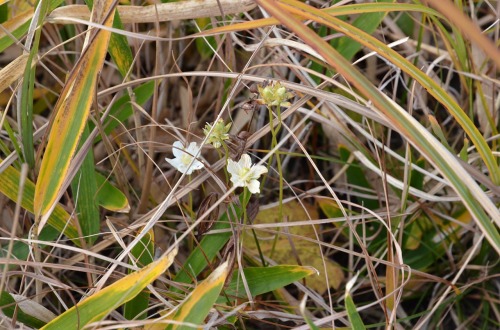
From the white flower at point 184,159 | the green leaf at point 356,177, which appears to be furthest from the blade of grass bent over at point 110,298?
the green leaf at point 356,177

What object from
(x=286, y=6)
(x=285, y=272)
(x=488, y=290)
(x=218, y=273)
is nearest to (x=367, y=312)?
(x=488, y=290)

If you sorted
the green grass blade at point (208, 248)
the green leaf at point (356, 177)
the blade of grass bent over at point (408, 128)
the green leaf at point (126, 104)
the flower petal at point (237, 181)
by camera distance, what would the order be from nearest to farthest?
the blade of grass bent over at point (408, 128) → the flower petal at point (237, 181) → the green grass blade at point (208, 248) → the green leaf at point (126, 104) → the green leaf at point (356, 177)

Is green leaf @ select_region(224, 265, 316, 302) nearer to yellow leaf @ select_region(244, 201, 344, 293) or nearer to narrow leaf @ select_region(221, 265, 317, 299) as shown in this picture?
narrow leaf @ select_region(221, 265, 317, 299)

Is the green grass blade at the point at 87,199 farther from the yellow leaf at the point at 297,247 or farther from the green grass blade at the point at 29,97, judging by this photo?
the yellow leaf at the point at 297,247

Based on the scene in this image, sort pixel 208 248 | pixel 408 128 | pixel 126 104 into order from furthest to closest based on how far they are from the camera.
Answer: pixel 126 104, pixel 208 248, pixel 408 128

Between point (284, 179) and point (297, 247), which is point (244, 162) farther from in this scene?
point (297, 247)

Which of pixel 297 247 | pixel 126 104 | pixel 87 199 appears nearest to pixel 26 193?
pixel 87 199
